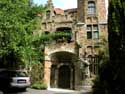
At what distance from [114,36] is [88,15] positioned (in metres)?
21.9

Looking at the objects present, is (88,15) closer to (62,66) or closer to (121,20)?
(62,66)

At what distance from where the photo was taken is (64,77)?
41.5 metres

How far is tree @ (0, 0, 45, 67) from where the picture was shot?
28672 mm

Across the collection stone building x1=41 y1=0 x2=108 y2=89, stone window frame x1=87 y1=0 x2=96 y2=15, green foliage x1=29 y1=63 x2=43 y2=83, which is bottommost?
green foliage x1=29 y1=63 x2=43 y2=83

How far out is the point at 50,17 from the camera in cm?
4262

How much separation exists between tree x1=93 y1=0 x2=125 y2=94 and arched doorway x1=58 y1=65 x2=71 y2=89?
20603 millimetres

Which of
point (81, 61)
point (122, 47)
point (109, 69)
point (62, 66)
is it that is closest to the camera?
point (122, 47)

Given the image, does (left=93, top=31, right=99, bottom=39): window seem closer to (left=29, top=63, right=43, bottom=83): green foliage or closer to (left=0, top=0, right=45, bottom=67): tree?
Answer: (left=29, top=63, right=43, bottom=83): green foliage

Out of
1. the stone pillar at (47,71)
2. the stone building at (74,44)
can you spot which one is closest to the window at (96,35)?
the stone building at (74,44)

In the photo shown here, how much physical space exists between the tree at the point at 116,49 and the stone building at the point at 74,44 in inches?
735

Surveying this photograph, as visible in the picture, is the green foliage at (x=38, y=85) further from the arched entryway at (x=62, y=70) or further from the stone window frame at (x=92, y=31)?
the stone window frame at (x=92, y=31)

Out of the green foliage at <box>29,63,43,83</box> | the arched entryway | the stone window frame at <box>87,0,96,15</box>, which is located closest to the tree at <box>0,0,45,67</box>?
the green foliage at <box>29,63,43,83</box>

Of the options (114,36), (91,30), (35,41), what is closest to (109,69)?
(114,36)

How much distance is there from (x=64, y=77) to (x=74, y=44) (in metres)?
4.28
